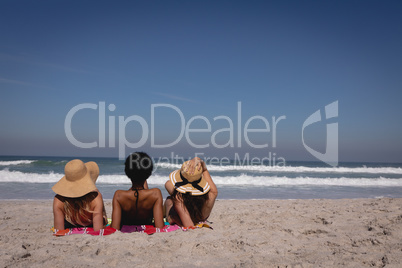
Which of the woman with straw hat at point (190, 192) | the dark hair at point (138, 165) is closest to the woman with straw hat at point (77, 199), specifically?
the dark hair at point (138, 165)

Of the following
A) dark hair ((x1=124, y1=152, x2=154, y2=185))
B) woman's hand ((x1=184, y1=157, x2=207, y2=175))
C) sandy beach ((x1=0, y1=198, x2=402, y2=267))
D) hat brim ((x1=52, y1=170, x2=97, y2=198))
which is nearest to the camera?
sandy beach ((x1=0, y1=198, x2=402, y2=267))

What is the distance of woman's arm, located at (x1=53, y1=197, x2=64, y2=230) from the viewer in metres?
3.49

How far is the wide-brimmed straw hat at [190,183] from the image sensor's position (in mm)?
3762

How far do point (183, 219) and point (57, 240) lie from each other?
1.57 meters

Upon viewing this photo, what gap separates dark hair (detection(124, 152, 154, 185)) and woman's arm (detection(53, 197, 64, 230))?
1032mm

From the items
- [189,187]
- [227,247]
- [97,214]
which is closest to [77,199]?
[97,214]

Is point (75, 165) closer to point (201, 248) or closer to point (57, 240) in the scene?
point (57, 240)

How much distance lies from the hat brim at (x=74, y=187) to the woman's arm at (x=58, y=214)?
0.19 meters

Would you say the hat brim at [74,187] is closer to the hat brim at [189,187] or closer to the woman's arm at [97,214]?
the woman's arm at [97,214]

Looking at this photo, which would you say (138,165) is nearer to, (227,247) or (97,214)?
(97,214)

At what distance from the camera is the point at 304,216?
5211mm

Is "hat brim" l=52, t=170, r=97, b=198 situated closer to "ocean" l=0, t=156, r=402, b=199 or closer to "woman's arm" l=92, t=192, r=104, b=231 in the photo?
"woman's arm" l=92, t=192, r=104, b=231

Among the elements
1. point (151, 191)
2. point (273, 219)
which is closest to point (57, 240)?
point (151, 191)

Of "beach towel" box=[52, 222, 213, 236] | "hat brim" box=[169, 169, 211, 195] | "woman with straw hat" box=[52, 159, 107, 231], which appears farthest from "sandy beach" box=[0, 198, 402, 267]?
"hat brim" box=[169, 169, 211, 195]
